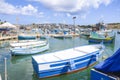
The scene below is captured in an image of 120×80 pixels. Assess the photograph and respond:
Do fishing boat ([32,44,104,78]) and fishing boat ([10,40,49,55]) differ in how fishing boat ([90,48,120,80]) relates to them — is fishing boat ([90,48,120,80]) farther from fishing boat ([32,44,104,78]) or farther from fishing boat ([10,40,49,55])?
fishing boat ([10,40,49,55])

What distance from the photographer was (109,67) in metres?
9.84

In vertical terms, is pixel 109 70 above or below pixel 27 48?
above

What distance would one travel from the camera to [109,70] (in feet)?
32.1

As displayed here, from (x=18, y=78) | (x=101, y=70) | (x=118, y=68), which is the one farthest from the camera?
(x=18, y=78)

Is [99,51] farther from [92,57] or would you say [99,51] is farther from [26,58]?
[26,58]

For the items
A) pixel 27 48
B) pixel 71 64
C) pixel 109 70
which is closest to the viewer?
pixel 109 70

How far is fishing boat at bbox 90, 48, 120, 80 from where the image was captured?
30.9ft

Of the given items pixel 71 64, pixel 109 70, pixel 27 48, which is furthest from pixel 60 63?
pixel 27 48

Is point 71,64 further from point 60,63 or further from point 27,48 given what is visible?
point 27,48

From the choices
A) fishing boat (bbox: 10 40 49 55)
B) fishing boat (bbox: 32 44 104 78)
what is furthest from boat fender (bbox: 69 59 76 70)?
fishing boat (bbox: 10 40 49 55)

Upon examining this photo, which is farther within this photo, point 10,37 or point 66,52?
point 10,37

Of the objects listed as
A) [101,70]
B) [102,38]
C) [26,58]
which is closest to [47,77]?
[101,70]

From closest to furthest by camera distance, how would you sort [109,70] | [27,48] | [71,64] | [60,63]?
[109,70] → [60,63] → [71,64] → [27,48]

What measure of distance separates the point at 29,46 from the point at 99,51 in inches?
535
